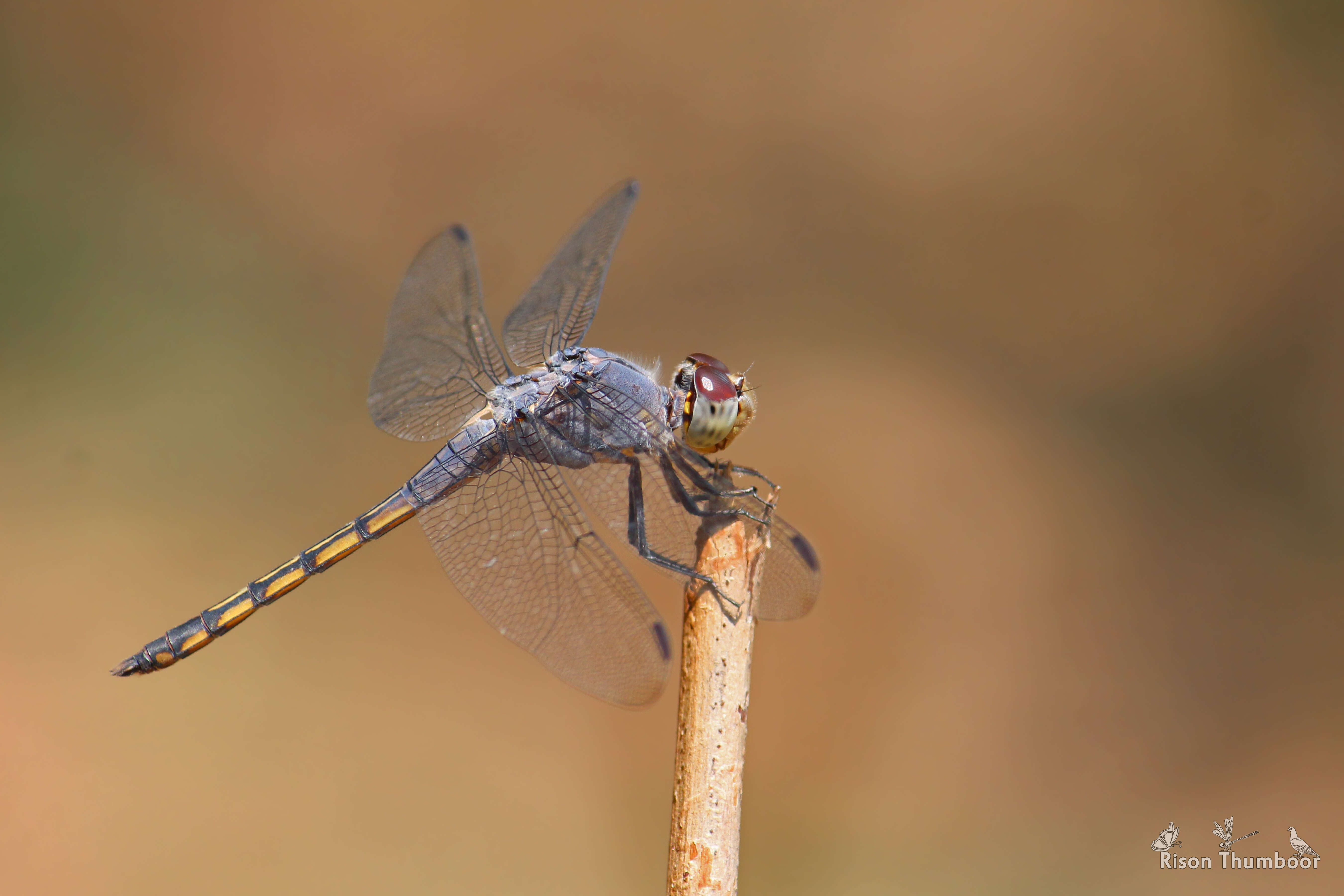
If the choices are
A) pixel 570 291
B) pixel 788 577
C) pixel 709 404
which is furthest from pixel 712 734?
pixel 570 291

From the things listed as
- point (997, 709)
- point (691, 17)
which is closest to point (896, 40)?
point (691, 17)

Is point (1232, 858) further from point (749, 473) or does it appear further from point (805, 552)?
point (749, 473)

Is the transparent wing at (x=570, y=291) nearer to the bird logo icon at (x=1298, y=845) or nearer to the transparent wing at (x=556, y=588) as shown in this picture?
the transparent wing at (x=556, y=588)

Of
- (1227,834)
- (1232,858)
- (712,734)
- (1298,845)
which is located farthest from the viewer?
(1227,834)

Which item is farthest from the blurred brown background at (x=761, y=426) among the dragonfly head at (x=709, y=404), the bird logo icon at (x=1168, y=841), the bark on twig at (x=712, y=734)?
the bark on twig at (x=712, y=734)

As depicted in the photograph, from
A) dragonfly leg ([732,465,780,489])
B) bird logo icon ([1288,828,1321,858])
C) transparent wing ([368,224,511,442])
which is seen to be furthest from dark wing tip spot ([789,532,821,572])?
bird logo icon ([1288,828,1321,858])

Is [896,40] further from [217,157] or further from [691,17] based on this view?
[217,157]
